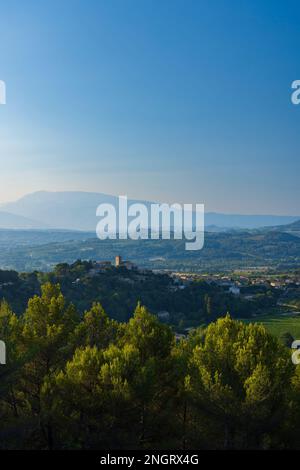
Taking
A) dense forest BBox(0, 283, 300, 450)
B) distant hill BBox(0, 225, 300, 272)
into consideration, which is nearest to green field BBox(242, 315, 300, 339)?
dense forest BBox(0, 283, 300, 450)

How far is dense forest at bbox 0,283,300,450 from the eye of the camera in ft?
33.4

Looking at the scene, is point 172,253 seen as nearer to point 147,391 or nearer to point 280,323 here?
point 280,323

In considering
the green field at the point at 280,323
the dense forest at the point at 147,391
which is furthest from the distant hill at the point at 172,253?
the dense forest at the point at 147,391

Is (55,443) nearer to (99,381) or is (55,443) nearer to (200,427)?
(99,381)

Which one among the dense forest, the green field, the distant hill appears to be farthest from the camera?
the distant hill

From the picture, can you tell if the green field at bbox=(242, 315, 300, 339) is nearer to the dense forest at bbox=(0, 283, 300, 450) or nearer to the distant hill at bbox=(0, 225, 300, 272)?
the dense forest at bbox=(0, 283, 300, 450)

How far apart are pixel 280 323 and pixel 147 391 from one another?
1501 inches

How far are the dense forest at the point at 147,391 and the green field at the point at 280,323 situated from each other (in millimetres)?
29274

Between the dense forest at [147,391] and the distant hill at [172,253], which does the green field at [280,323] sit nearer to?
the dense forest at [147,391]

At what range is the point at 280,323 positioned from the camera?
45812 millimetres

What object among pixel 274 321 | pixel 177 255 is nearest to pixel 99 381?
pixel 274 321

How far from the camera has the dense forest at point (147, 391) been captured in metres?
10.2

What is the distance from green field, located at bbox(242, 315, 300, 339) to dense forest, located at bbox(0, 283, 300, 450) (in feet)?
96.0
